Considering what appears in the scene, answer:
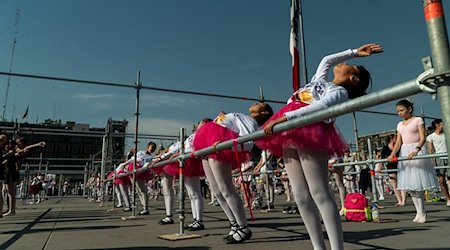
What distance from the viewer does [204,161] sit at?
3.85m

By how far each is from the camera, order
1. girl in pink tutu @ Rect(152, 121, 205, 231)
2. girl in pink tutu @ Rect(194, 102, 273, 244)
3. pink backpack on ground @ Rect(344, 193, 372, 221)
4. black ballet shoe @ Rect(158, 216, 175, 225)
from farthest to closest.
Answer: black ballet shoe @ Rect(158, 216, 175, 225), pink backpack on ground @ Rect(344, 193, 372, 221), girl in pink tutu @ Rect(152, 121, 205, 231), girl in pink tutu @ Rect(194, 102, 273, 244)

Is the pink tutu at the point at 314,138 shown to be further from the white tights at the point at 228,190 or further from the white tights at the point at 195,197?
the white tights at the point at 195,197

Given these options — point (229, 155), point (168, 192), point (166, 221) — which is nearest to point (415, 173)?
point (229, 155)

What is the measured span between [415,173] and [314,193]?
337cm

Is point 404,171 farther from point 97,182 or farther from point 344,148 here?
point 97,182

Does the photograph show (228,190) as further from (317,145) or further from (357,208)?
(357,208)

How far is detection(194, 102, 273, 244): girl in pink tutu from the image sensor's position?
3.48 metres

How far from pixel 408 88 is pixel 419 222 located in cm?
410

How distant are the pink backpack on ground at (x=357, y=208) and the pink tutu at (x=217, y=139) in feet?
7.35

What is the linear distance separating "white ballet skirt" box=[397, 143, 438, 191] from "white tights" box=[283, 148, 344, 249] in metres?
3.09

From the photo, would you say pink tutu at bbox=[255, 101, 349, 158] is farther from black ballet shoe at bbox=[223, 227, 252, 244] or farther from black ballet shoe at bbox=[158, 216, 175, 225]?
black ballet shoe at bbox=[158, 216, 175, 225]

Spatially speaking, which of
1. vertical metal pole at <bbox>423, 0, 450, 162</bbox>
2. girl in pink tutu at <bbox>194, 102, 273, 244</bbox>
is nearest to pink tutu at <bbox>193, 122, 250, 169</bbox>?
girl in pink tutu at <bbox>194, 102, 273, 244</bbox>

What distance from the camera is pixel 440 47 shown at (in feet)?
3.75

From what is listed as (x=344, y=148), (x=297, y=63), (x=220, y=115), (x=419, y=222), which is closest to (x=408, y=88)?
(x=344, y=148)
